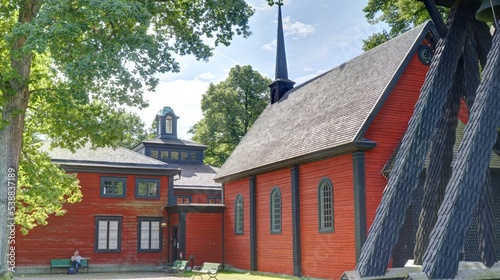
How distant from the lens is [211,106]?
50156 millimetres

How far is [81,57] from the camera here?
42.1ft

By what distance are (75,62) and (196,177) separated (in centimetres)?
2692

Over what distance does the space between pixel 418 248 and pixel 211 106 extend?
136 ft

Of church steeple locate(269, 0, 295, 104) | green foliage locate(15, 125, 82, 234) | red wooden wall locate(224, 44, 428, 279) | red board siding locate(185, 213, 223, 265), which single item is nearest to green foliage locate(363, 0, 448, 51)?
church steeple locate(269, 0, 295, 104)

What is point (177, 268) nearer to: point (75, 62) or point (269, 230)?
point (269, 230)

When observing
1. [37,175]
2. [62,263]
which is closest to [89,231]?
[62,263]

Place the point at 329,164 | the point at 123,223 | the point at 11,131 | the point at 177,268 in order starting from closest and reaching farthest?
1. the point at 11,131
2. the point at 329,164
3. the point at 177,268
4. the point at 123,223

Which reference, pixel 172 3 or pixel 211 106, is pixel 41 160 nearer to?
pixel 172 3

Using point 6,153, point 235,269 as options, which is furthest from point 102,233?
point 6,153

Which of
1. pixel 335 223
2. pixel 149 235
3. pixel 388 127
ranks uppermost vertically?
pixel 388 127

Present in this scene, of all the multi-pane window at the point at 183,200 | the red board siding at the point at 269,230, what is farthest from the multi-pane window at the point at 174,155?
the red board siding at the point at 269,230

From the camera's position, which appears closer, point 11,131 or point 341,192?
point 11,131

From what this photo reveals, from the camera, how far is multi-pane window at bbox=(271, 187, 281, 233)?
23188 millimetres

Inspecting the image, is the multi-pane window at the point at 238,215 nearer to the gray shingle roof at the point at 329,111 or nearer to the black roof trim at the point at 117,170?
the gray shingle roof at the point at 329,111
